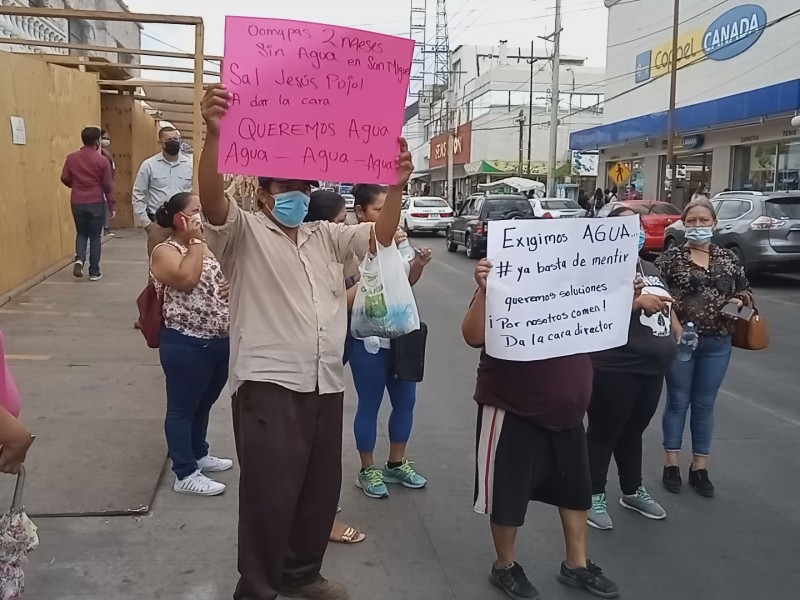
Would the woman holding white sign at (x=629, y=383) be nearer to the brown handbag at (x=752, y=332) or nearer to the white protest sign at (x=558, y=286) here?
the white protest sign at (x=558, y=286)

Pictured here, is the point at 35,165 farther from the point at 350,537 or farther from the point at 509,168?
the point at 509,168

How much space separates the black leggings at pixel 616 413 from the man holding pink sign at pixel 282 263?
1.55 m

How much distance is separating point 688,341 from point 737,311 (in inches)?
13.0

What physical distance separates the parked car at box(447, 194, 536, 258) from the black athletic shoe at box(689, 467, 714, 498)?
14026mm

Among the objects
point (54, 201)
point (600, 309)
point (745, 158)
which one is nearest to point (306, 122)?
point (600, 309)

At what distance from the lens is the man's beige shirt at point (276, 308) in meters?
3.10

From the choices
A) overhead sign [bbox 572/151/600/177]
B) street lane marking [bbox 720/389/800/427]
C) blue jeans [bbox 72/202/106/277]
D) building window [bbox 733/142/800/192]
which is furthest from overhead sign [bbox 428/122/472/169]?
street lane marking [bbox 720/389/800/427]

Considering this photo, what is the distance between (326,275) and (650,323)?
6.18 ft

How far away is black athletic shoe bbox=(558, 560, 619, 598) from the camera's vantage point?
357cm

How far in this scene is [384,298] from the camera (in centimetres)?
358

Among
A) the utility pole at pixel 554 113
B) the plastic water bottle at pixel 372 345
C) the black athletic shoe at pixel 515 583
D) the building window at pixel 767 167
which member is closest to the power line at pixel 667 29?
the utility pole at pixel 554 113

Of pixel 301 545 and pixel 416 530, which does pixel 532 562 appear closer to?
pixel 416 530

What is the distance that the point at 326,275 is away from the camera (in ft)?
10.7

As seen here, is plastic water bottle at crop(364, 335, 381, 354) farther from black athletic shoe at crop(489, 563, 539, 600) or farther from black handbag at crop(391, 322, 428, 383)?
black athletic shoe at crop(489, 563, 539, 600)
